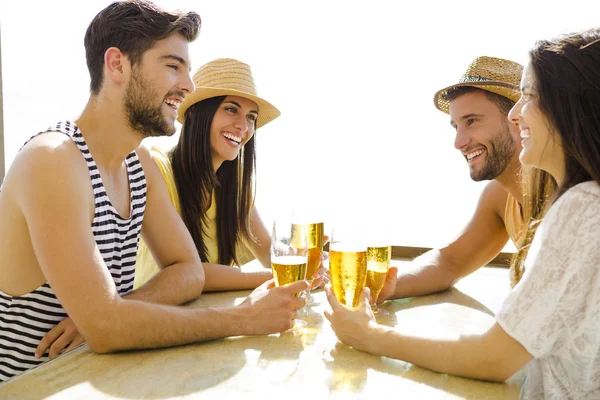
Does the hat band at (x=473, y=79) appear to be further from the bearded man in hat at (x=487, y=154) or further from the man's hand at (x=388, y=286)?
the man's hand at (x=388, y=286)

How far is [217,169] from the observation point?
2.53 m

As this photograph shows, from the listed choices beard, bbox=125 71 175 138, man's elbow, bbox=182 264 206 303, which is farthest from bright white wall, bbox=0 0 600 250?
man's elbow, bbox=182 264 206 303

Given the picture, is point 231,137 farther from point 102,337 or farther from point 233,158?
point 102,337

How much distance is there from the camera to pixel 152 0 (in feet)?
5.48

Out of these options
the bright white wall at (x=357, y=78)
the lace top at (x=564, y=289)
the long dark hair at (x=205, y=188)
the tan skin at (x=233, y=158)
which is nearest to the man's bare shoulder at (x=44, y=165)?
the tan skin at (x=233, y=158)

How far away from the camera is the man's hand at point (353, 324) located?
3.62 feet

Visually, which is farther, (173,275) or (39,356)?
(173,275)

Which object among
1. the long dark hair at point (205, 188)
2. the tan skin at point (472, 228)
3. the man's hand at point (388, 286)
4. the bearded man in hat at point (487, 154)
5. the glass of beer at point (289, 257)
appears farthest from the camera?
the long dark hair at point (205, 188)

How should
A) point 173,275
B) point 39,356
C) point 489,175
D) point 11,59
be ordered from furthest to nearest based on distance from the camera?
point 11,59 < point 489,175 < point 173,275 < point 39,356

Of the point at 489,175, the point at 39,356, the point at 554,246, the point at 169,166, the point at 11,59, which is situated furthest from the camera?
the point at 11,59

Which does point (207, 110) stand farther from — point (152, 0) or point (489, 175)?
point (489, 175)

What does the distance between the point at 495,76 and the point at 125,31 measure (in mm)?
1482

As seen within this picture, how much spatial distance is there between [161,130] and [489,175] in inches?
54.7

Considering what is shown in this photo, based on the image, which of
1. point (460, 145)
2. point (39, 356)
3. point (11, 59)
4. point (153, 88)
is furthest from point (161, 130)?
point (11, 59)
